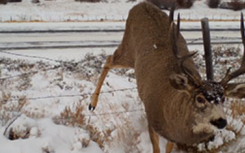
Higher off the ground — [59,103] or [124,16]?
[59,103]

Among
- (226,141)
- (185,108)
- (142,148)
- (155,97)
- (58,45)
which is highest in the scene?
(185,108)

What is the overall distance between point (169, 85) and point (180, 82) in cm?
66

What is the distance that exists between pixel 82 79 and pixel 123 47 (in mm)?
2081

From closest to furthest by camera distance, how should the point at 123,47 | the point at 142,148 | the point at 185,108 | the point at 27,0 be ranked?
the point at 185,108, the point at 142,148, the point at 123,47, the point at 27,0

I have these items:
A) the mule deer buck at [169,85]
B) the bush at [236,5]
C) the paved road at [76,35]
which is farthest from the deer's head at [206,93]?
the bush at [236,5]

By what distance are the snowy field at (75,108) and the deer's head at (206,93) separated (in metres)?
1.02

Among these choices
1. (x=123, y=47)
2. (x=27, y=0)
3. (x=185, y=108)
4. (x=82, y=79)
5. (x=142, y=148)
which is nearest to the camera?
(x=185, y=108)

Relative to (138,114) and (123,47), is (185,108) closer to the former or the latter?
(138,114)

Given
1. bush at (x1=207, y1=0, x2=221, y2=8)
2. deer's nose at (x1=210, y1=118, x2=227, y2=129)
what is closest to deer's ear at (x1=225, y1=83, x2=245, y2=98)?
deer's nose at (x1=210, y1=118, x2=227, y2=129)

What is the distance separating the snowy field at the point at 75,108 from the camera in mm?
4164

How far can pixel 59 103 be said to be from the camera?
574 centimetres

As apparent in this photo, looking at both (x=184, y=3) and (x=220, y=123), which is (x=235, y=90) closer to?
(x=220, y=123)

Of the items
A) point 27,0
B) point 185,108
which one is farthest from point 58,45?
point 27,0

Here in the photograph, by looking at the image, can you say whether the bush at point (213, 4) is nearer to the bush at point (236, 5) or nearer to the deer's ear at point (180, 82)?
the bush at point (236, 5)
